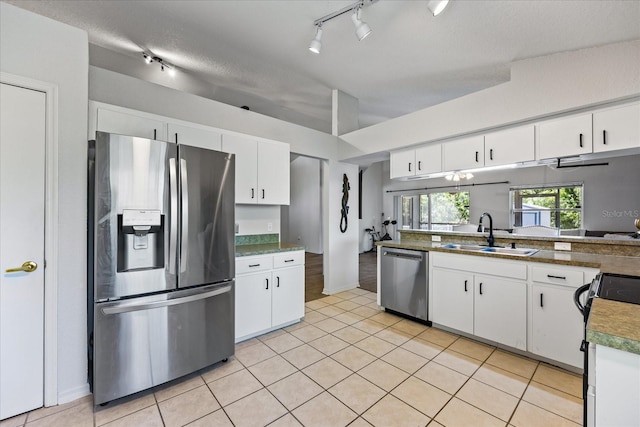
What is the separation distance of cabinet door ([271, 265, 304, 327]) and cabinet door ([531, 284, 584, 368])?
224 centimetres

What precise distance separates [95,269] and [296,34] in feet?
8.94

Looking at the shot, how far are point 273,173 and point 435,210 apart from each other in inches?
242

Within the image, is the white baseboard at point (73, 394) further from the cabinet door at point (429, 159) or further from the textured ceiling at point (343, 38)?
the cabinet door at point (429, 159)

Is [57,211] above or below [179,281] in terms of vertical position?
above

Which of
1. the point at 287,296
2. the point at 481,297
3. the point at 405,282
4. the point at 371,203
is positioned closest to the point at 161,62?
the point at 287,296

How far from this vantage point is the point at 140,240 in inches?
75.0

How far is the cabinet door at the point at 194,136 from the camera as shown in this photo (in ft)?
8.43

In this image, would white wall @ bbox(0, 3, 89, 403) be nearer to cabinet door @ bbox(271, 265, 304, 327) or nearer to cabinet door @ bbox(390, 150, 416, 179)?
cabinet door @ bbox(271, 265, 304, 327)

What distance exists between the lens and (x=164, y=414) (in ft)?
5.67

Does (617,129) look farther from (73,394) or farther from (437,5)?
(73,394)

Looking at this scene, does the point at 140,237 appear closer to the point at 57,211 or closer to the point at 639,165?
the point at 57,211

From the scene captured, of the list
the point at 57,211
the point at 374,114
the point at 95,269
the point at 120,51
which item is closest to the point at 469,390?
the point at 95,269

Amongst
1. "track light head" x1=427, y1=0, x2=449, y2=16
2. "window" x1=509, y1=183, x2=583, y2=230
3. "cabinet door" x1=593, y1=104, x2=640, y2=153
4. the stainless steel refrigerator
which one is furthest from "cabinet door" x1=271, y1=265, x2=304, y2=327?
"window" x1=509, y1=183, x2=583, y2=230

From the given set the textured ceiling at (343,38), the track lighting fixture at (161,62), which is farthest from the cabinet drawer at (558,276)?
the track lighting fixture at (161,62)
